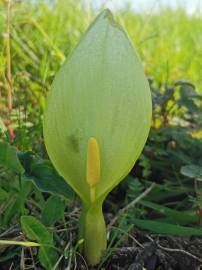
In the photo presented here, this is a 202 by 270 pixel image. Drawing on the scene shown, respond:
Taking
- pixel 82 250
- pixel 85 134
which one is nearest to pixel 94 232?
pixel 82 250

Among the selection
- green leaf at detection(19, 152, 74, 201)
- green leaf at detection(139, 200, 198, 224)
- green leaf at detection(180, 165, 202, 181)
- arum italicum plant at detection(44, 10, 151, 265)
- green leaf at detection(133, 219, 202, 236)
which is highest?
arum italicum plant at detection(44, 10, 151, 265)

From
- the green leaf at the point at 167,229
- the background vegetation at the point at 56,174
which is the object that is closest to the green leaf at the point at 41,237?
the background vegetation at the point at 56,174

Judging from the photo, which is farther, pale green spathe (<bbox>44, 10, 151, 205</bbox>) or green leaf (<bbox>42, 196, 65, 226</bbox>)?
green leaf (<bbox>42, 196, 65, 226</bbox>)

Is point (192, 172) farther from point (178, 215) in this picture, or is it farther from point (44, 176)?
point (44, 176)

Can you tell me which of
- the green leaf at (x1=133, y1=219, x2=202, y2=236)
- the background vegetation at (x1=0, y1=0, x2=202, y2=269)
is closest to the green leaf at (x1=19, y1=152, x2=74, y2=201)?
the background vegetation at (x1=0, y1=0, x2=202, y2=269)

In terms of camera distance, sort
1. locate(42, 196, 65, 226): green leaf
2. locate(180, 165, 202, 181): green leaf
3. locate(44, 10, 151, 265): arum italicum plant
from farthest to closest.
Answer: locate(180, 165, 202, 181): green leaf
locate(42, 196, 65, 226): green leaf
locate(44, 10, 151, 265): arum italicum plant

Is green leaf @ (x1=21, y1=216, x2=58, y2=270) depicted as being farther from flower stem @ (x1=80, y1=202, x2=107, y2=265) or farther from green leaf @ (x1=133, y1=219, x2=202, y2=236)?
green leaf @ (x1=133, y1=219, x2=202, y2=236)
